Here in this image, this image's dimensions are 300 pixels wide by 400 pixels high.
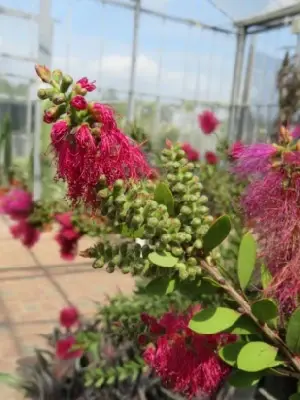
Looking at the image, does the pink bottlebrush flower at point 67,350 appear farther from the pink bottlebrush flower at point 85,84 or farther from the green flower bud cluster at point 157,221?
the pink bottlebrush flower at point 85,84

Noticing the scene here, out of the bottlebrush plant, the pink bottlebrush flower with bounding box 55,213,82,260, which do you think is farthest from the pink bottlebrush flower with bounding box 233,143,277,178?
the pink bottlebrush flower with bounding box 55,213,82,260

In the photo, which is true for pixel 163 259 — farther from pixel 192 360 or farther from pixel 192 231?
pixel 192 360

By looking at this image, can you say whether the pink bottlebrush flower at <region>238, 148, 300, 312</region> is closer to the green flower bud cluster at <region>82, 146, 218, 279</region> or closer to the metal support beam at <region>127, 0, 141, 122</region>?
the green flower bud cluster at <region>82, 146, 218, 279</region>

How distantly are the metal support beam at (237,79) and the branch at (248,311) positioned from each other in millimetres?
6715

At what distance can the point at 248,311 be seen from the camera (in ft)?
1.72

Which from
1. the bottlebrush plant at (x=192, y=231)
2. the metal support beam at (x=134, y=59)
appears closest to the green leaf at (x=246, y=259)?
the bottlebrush plant at (x=192, y=231)

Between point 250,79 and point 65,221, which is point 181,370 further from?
point 250,79

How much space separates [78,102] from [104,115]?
3cm

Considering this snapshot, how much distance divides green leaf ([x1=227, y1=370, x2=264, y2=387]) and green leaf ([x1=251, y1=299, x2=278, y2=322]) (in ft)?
0.22

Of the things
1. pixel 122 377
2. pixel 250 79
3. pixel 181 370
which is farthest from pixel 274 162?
pixel 250 79

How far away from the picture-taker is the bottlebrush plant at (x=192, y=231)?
17.5 inches

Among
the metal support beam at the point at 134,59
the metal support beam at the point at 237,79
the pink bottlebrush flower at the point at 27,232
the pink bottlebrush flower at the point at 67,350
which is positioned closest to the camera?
the pink bottlebrush flower at the point at 27,232

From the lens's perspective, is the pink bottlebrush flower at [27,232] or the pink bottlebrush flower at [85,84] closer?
the pink bottlebrush flower at [85,84]

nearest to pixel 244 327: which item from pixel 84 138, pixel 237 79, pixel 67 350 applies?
pixel 84 138
